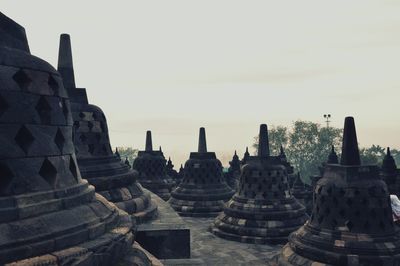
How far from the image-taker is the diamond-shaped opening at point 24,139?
4809mm

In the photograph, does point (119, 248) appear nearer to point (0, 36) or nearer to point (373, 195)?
point (0, 36)

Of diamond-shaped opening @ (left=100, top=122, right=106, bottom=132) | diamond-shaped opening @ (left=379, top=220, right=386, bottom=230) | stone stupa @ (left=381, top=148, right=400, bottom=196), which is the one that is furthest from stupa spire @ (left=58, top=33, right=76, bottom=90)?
stone stupa @ (left=381, top=148, right=400, bottom=196)

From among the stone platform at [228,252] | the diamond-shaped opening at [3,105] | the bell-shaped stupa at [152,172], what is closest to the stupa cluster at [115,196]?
the diamond-shaped opening at [3,105]

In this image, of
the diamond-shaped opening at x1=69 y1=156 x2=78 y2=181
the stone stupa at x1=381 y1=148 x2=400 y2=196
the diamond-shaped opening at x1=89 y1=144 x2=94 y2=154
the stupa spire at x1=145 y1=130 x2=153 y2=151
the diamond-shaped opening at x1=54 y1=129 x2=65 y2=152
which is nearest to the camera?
the diamond-shaped opening at x1=54 y1=129 x2=65 y2=152

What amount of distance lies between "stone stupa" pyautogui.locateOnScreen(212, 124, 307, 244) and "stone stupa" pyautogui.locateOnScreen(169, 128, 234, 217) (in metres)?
3.50

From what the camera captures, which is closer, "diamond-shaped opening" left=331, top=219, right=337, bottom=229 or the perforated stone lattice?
the perforated stone lattice

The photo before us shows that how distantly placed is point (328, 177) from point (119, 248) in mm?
7950

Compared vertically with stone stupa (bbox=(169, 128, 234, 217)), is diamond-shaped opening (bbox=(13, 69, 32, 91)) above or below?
above

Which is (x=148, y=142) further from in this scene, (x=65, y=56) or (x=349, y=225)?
(x=349, y=225)

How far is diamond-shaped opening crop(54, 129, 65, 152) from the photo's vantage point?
17.8 feet

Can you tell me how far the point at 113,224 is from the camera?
567 cm

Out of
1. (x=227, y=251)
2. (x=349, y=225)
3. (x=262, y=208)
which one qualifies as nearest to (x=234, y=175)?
(x=262, y=208)

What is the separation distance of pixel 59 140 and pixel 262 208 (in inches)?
507

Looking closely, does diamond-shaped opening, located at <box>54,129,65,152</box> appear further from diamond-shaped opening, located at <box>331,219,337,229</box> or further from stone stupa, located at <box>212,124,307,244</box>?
stone stupa, located at <box>212,124,307,244</box>
